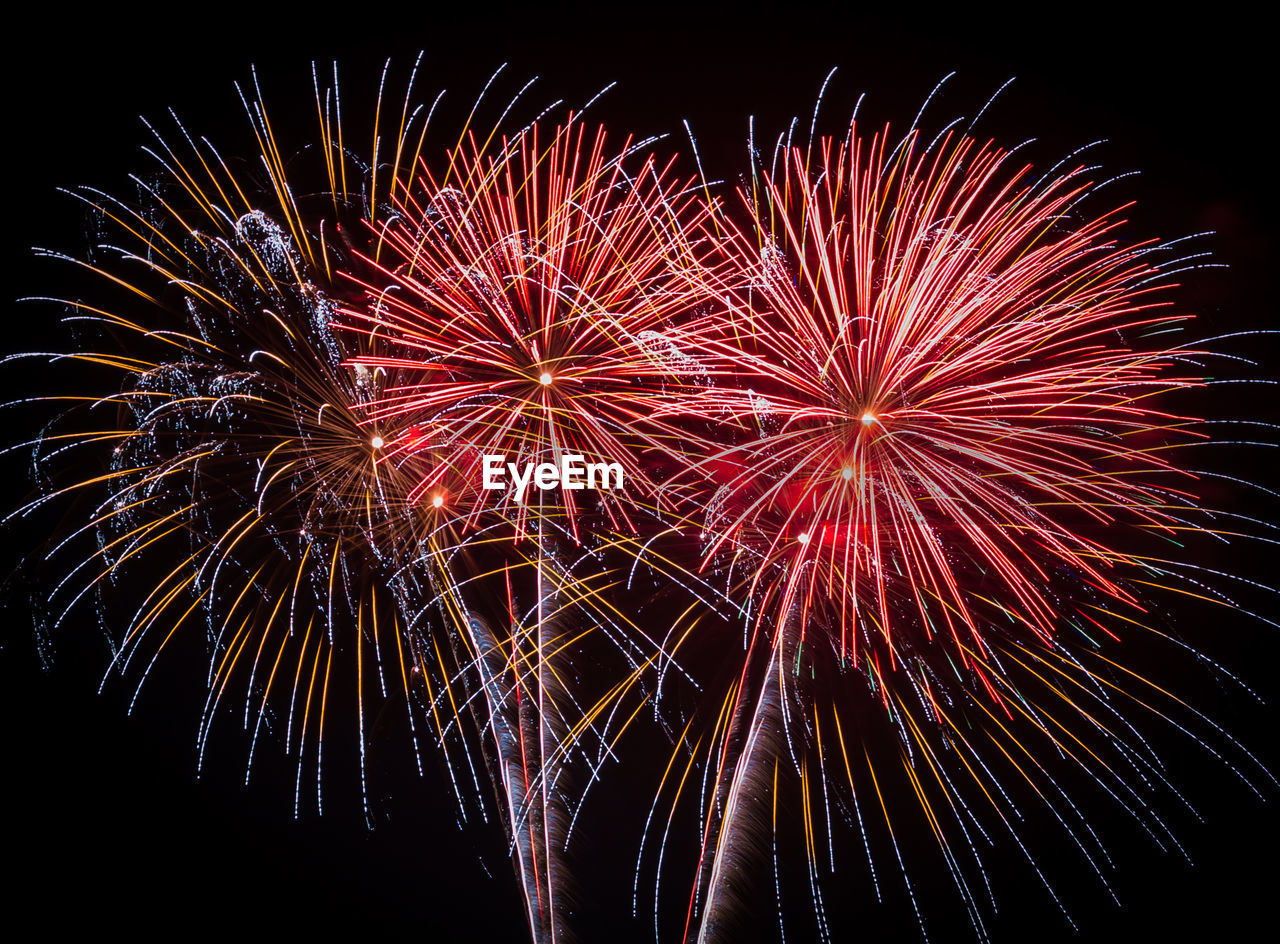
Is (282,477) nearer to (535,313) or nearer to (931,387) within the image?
(535,313)

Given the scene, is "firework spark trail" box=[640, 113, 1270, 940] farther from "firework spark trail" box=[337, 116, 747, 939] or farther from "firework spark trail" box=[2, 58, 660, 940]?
"firework spark trail" box=[2, 58, 660, 940]

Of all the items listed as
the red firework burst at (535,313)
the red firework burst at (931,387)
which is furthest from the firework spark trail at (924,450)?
the red firework burst at (535,313)

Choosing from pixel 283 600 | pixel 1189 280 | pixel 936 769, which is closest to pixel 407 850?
pixel 283 600

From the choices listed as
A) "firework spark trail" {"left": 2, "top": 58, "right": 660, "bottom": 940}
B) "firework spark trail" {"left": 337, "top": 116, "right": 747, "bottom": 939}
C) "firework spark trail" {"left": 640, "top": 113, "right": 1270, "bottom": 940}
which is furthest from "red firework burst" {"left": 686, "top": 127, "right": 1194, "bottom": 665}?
"firework spark trail" {"left": 2, "top": 58, "right": 660, "bottom": 940}

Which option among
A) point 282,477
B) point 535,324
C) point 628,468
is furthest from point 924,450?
point 282,477

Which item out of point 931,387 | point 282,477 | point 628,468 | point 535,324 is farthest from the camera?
point 282,477

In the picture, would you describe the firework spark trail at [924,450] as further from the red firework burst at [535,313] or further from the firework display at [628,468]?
the red firework burst at [535,313]
